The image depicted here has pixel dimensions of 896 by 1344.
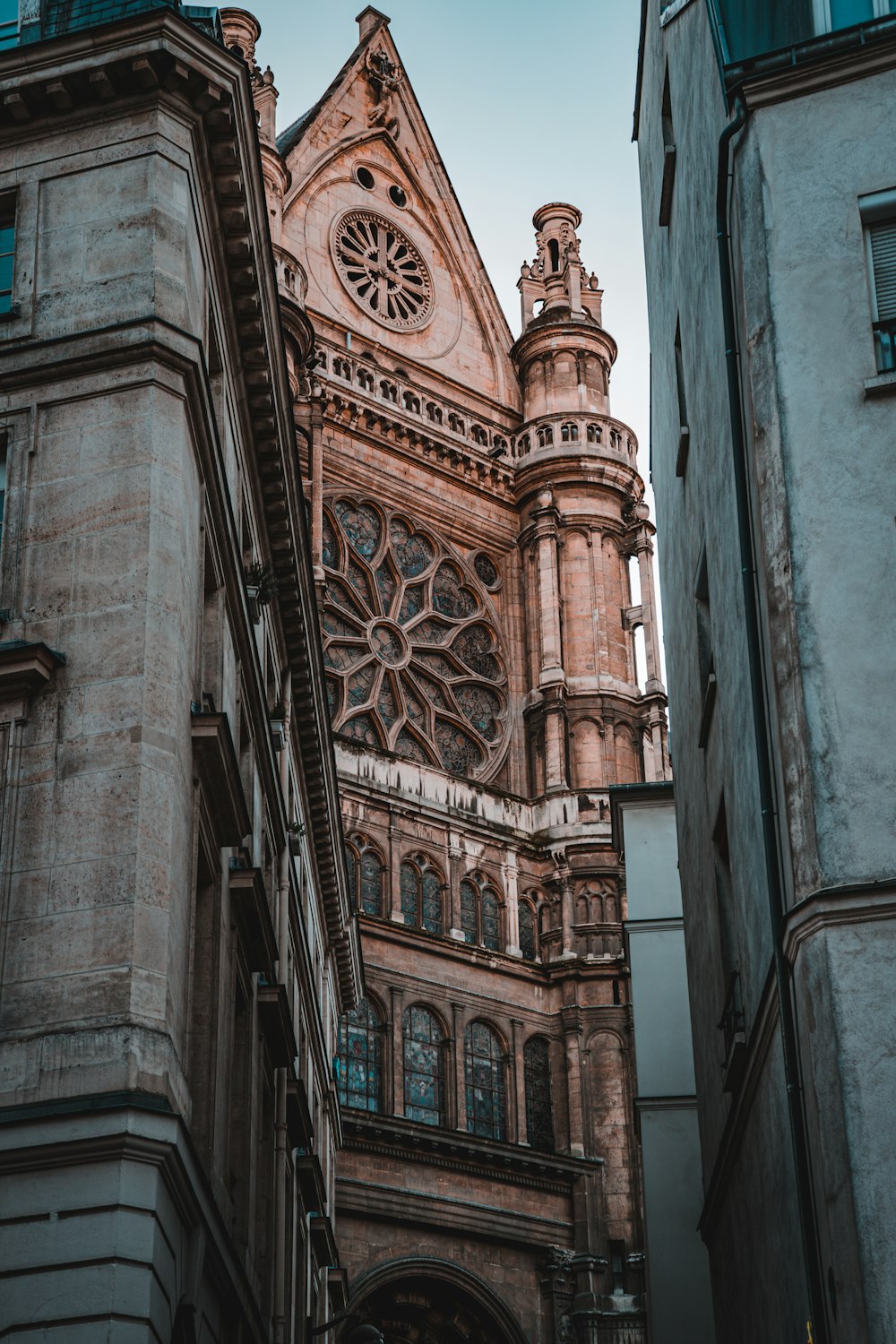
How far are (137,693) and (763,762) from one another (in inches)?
199

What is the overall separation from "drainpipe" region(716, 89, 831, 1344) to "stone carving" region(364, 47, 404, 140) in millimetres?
43489

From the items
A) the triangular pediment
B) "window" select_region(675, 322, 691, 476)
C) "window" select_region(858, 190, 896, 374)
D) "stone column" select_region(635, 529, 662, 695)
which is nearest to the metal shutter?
"window" select_region(858, 190, 896, 374)

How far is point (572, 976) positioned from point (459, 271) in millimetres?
22761

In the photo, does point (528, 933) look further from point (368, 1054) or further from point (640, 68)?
point (640, 68)

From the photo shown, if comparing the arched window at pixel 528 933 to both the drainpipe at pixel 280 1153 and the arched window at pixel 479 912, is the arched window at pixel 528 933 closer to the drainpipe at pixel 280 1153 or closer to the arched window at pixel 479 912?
the arched window at pixel 479 912

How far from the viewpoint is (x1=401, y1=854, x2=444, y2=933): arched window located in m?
46.7

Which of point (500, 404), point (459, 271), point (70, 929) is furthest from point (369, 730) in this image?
point (70, 929)

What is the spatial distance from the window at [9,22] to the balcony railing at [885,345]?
10.3 meters

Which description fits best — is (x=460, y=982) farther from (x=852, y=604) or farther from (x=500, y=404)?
(x=852, y=604)

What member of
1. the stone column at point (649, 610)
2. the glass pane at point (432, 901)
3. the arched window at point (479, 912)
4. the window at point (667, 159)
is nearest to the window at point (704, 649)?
the window at point (667, 159)

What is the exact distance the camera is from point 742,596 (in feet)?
57.9

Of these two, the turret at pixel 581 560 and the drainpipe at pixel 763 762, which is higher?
the turret at pixel 581 560

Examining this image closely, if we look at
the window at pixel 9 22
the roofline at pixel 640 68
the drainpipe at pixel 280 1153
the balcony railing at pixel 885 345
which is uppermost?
the roofline at pixel 640 68

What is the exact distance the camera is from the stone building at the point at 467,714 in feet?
143
